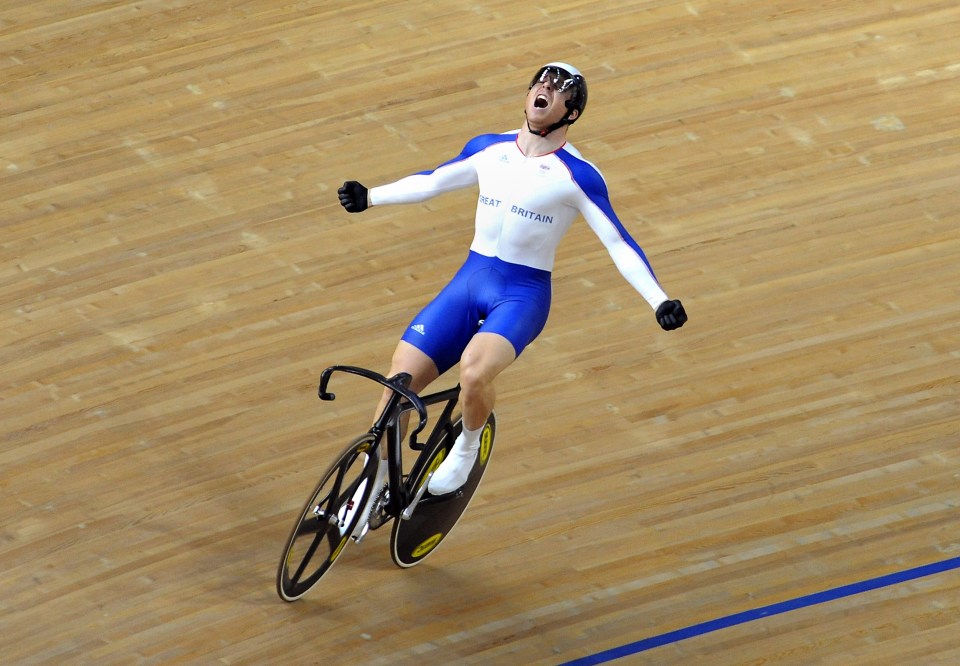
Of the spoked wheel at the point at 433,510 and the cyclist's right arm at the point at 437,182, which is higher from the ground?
the cyclist's right arm at the point at 437,182

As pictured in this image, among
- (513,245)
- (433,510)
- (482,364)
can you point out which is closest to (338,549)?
(433,510)

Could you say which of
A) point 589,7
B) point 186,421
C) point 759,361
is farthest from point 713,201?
point 186,421

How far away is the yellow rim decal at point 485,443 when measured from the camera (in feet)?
14.3

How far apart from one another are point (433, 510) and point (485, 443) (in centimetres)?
27

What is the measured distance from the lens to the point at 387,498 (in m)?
4.09

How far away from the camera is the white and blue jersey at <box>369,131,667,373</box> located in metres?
3.97

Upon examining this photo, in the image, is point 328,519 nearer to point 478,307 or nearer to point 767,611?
point 478,307

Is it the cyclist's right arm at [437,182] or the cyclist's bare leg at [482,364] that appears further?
the cyclist's right arm at [437,182]

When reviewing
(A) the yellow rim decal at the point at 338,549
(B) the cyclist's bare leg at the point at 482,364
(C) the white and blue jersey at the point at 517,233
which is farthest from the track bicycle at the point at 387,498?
(C) the white and blue jersey at the point at 517,233

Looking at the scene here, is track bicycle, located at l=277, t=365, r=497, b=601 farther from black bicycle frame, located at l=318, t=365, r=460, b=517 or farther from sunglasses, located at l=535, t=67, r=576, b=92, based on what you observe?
sunglasses, located at l=535, t=67, r=576, b=92

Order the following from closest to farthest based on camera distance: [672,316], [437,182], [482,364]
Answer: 1. [672,316]
2. [482,364]
3. [437,182]

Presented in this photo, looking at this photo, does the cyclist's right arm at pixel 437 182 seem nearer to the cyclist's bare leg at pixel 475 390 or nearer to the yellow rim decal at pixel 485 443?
the cyclist's bare leg at pixel 475 390

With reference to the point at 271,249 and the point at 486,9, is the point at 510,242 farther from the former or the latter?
the point at 486,9

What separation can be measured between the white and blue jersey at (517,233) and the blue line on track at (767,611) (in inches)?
37.1
